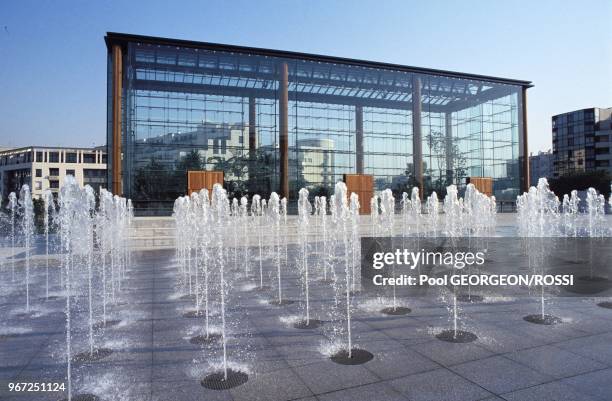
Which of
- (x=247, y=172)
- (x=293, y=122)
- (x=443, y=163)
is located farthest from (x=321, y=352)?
(x=443, y=163)

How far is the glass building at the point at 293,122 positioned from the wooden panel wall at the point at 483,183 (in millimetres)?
2409

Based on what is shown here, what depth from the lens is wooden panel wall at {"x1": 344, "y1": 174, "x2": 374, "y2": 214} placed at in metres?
32.8

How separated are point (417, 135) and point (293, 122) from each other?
12195 millimetres

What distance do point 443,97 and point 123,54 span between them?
28863mm

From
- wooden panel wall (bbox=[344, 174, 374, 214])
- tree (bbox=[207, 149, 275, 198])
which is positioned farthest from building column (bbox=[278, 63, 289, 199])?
wooden panel wall (bbox=[344, 174, 374, 214])

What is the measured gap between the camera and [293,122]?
36875 mm

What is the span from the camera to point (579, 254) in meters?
13.9

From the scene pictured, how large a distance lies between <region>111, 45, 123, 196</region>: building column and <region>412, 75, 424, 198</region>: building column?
81.5ft

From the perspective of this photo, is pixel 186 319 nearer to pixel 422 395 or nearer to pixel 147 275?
pixel 422 395

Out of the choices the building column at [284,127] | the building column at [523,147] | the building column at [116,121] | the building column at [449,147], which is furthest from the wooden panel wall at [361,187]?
the building column at [523,147]

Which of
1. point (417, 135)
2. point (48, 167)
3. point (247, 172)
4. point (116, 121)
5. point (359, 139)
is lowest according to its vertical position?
point (247, 172)

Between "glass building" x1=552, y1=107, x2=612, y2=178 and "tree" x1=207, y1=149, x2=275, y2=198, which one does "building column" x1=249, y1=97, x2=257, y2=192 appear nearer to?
"tree" x1=207, y1=149, x2=275, y2=198

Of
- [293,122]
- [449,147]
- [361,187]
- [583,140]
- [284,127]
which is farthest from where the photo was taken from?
[583,140]

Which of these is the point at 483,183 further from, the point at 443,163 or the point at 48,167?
the point at 48,167
